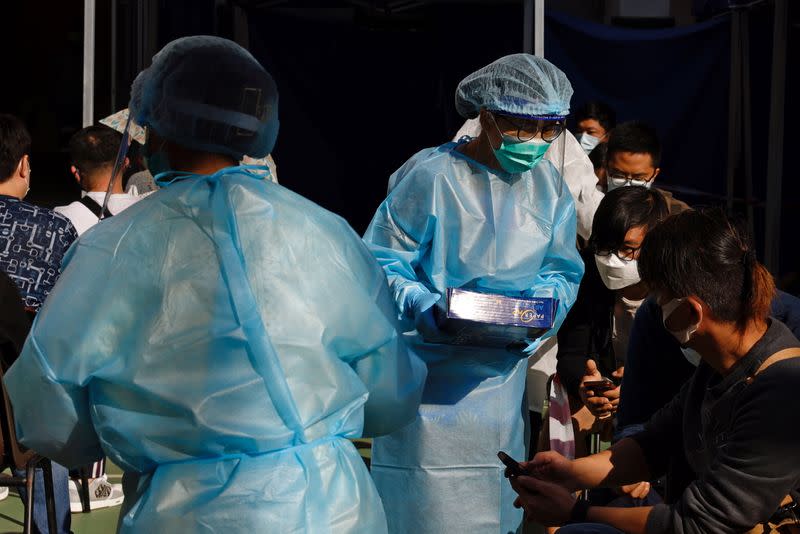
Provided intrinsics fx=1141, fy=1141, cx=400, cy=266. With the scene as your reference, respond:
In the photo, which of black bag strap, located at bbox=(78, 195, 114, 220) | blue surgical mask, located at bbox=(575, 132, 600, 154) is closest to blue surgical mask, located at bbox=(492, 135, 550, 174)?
black bag strap, located at bbox=(78, 195, 114, 220)

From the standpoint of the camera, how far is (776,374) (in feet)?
6.17

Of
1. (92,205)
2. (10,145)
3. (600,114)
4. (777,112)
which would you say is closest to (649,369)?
(10,145)

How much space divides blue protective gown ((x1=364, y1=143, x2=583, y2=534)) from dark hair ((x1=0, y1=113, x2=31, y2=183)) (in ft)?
4.30

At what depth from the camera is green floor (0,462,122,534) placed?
4.09 metres

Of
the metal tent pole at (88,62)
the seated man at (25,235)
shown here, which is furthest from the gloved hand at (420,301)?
the metal tent pole at (88,62)

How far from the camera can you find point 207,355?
1.79 meters

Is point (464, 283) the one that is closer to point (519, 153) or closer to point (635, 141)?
point (519, 153)

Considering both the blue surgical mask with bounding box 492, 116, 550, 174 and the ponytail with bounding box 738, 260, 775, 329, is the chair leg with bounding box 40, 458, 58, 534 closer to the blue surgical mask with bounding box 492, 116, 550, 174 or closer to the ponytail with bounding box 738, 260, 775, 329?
the blue surgical mask with bounding box 492, 116, 550, 174

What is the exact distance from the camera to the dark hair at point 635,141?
4180 mm

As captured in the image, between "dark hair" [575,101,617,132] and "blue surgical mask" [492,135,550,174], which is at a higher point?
"blue surgical mask" [492,135,550,174]

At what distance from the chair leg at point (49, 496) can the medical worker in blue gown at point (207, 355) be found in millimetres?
1773

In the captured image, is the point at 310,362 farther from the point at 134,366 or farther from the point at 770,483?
the point at 770,483

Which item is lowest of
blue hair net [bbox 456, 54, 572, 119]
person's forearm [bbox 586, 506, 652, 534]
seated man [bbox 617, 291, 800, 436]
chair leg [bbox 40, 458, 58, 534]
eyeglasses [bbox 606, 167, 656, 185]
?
chair leg [bbox 40, 458, 58, 534]

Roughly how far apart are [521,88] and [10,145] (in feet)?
5.58
